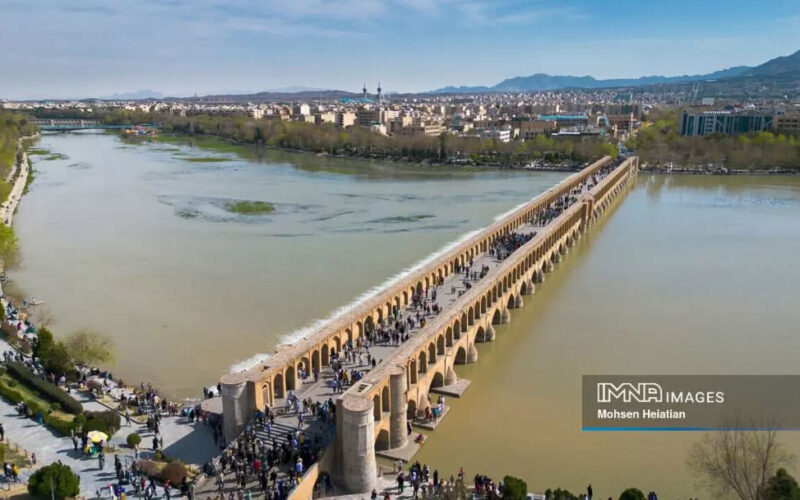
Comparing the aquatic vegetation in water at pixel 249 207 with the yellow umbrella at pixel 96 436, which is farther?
the aquatic vegetation in water at pixel 249 207

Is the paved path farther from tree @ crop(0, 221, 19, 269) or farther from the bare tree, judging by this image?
the bare tree

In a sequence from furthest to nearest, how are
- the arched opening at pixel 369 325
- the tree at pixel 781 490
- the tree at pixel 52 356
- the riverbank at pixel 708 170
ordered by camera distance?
1. the riverbank at pixel 708 170
2. the arched opening at pixel 369 325
3. the tree at pixel 52 356
4. the tree at pixel 781 490

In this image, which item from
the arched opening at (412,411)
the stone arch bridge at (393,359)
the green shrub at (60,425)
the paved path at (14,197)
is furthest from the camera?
the paved path at (14,197)

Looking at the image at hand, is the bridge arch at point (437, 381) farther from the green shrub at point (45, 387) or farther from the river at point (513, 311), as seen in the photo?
the green shrub at point (45, 387)

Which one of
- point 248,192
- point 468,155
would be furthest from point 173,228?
point 468,155

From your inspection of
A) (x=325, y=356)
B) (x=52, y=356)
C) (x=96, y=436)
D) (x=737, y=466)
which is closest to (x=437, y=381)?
(x=325, y=356)

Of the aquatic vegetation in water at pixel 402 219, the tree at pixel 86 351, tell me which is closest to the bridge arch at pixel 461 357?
the tree at pixel 86 351

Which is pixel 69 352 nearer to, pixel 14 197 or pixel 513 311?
pixel 513 311

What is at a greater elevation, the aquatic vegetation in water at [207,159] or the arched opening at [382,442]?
the aquatic vegetation in water at [207,159]
